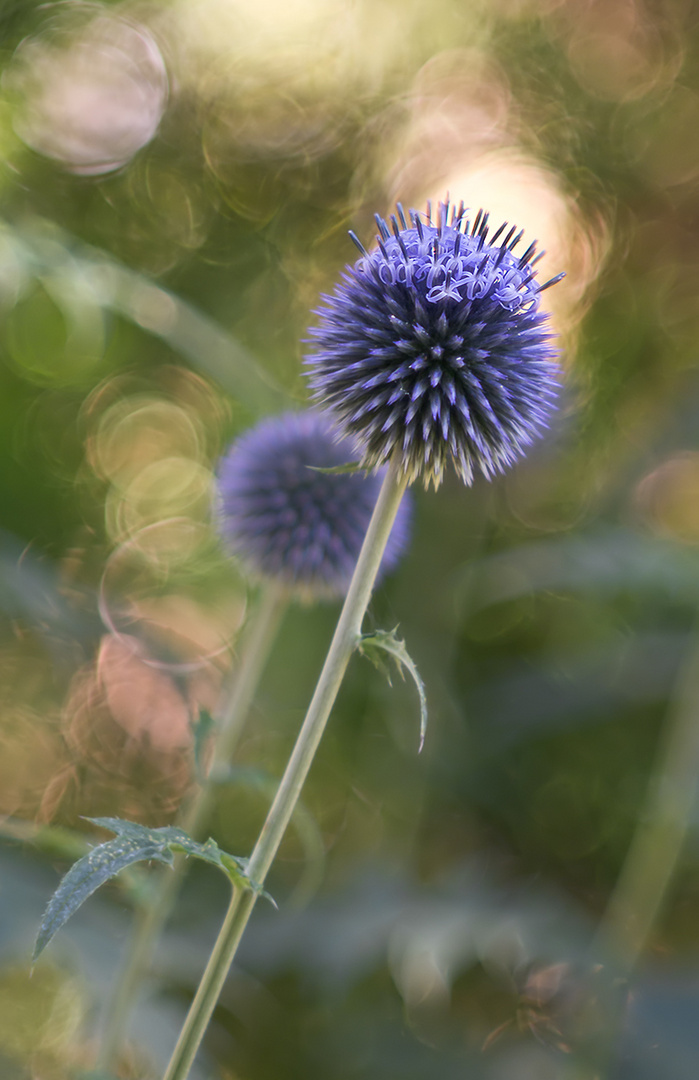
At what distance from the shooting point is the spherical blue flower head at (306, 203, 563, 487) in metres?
1.01

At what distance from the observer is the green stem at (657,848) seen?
1888 millimetres

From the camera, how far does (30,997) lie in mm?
2322

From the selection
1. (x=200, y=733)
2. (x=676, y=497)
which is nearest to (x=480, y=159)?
(x=676, y=497)

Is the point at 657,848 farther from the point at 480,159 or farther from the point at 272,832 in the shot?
the point at 480,159

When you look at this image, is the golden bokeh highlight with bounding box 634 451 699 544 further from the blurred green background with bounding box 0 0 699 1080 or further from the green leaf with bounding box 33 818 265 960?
Answer: the green leaf with bounding box 33 818 265 960

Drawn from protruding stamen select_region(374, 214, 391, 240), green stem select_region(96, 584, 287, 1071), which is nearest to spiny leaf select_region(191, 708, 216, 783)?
green stem select_region(96, 584, 287, 1071)

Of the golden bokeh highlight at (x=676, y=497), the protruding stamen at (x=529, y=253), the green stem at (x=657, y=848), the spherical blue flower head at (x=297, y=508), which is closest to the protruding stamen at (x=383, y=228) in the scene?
the protruding stamen at (x=529, y=253)

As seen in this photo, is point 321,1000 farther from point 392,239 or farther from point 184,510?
point 184,510

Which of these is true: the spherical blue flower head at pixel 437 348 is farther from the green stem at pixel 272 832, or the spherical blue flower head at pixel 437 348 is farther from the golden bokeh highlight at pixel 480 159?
the golden bokeh highlight at pixel 480 159

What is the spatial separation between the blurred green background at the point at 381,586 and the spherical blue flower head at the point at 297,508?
207 mm

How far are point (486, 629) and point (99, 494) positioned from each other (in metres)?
1.70

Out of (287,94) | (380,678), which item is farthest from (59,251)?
(287,94)

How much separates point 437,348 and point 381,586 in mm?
1233

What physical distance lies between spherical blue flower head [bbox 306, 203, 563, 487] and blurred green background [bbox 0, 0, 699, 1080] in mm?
437
